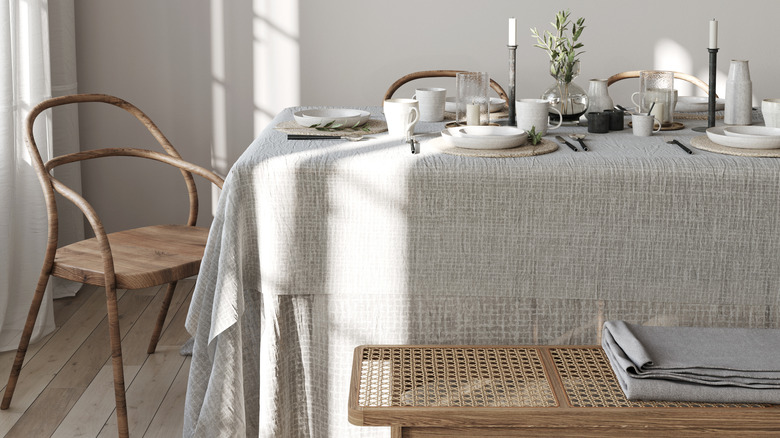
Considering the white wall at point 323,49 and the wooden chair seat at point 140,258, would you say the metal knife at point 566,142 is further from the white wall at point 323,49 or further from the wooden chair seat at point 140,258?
the white wall at point 323,49

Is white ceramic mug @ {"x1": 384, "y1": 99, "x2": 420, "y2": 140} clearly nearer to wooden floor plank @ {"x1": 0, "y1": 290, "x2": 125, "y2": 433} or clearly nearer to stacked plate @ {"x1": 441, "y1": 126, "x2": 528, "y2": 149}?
stacked plate @ {"x1": 441, "y1": 126, "x2": 528, "y2": 149}

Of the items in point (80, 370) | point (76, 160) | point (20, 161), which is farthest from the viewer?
point (20, 161)

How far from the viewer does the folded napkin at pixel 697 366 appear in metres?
1.40

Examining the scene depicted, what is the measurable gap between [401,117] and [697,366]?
0.86 meters

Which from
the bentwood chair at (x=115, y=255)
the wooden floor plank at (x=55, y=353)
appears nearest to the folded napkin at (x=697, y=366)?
the bentwood chair at (x=115, y=255)

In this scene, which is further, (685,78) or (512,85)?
(685,78)

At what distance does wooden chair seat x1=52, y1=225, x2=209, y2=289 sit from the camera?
2053 mm

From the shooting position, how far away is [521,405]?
1.40 meters

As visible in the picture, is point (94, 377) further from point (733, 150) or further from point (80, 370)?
point (733, 150)

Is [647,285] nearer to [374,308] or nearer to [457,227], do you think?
[457,227]

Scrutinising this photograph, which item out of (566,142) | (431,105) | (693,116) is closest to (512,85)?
(431,105)

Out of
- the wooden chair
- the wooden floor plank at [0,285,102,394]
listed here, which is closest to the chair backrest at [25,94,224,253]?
the wooden floor plank at [0,285,102,394]

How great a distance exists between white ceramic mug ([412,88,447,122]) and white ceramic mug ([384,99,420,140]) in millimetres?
263

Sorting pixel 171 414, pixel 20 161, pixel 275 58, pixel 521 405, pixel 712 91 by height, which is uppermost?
pixel 275 58
